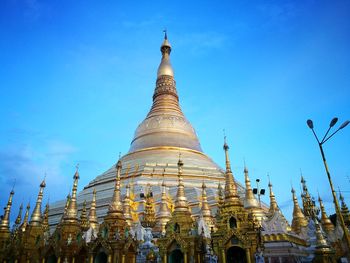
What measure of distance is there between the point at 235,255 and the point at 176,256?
2773 mm

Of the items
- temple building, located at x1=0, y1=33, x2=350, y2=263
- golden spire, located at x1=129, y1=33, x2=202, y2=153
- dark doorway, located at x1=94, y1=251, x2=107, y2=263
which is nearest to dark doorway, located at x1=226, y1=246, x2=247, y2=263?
temple building, located at x1=0, y1=33, x2=350, y2=263

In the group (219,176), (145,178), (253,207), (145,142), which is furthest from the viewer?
(145,142)

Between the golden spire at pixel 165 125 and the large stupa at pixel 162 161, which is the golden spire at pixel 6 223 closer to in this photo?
the large stupa at pixel 162 161

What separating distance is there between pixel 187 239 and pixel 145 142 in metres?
24.1

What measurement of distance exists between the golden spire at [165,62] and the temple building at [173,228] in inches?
652

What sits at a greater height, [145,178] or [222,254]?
[145,178]

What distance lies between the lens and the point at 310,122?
9.86 m

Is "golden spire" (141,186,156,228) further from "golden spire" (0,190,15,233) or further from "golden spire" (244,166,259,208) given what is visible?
"golden spire" (0,190,15,233)

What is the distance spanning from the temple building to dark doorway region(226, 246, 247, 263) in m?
0.04

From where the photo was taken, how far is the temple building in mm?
12602

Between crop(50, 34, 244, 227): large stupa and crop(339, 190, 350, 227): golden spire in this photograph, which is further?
crop(50, 34, 244, 227): large stupa

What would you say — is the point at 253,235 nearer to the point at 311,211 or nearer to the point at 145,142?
the point at 311,211

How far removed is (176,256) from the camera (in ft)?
45.1

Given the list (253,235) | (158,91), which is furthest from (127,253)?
(158,91)
